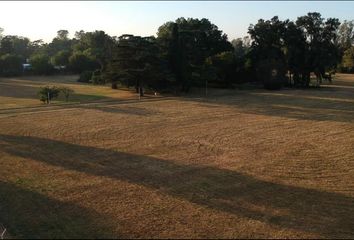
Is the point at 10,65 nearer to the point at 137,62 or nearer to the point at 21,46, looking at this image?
the point at 137,62

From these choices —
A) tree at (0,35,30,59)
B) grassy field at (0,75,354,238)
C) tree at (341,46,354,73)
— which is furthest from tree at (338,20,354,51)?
grassy field at (0,75,354,238)

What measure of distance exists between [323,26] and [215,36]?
45.2ft

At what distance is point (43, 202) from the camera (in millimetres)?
13664

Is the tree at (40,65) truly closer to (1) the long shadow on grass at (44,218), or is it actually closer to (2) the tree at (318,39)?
(2) the tree at (318,39)

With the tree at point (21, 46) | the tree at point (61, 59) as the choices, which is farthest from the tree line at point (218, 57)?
the tree at point (21, 46)

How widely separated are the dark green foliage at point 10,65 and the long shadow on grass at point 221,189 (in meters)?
59.2

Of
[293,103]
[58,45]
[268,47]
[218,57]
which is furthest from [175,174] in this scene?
[58,45]

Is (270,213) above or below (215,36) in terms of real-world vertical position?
below

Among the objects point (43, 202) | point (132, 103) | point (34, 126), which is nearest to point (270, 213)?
point (43, 202)

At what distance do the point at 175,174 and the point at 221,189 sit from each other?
239cm

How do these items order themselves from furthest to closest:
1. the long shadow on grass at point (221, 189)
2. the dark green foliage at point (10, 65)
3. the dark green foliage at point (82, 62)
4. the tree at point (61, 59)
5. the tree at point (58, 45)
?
1. the tree at point (58, 45)
2. the tree at point (61, 59)
3. the dark green foliage at point (82, 62)
4. the dark green foliage at point (10, 65)
5. the long shadow on grass at point (221, 189)

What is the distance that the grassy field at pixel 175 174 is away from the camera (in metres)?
12.1

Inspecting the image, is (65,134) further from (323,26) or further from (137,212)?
(323,26)

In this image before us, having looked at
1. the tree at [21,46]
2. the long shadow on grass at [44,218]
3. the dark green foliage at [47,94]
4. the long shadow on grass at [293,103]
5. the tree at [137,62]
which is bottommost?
the long shadow on grass at [44,218]
